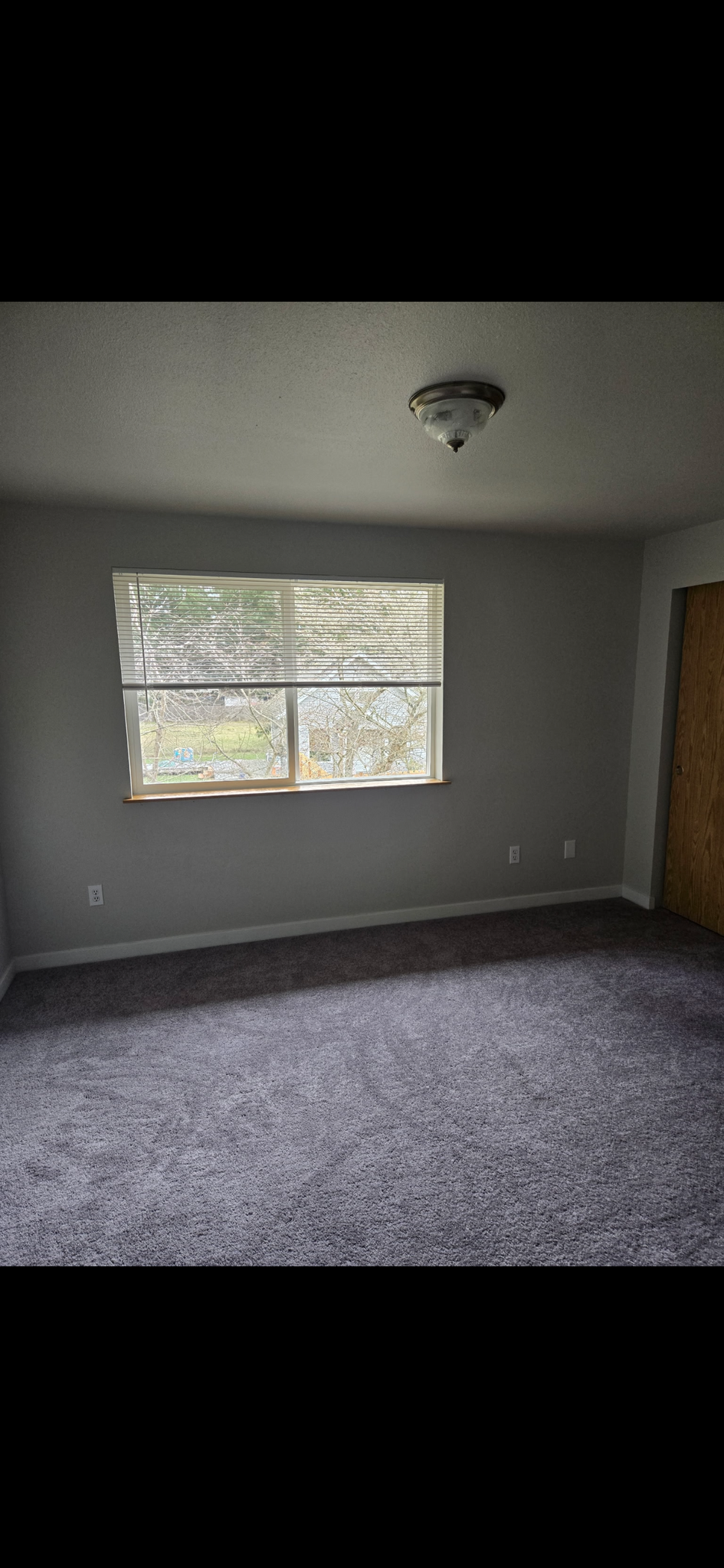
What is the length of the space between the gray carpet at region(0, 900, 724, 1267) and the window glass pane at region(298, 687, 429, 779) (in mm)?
966

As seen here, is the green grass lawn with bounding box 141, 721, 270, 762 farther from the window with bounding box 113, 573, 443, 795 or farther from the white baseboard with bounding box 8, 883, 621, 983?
the white baseboard with bounding box 8, 883, 621, 983

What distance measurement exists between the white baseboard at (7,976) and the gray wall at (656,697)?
3597mm

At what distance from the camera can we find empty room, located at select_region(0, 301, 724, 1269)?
1.63m

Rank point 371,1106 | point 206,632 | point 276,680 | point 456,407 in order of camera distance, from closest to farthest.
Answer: point 456,407, point 371,1106, point 206,632, point 276,680

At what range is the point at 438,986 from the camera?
3025mm

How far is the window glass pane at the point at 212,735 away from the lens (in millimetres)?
3252

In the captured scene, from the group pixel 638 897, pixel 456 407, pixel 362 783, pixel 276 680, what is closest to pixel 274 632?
pixel 276 680

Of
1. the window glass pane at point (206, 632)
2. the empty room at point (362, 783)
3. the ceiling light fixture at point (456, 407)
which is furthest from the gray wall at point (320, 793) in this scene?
the ceiling light fixture at point (456, 407)

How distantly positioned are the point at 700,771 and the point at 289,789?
7.66 feet

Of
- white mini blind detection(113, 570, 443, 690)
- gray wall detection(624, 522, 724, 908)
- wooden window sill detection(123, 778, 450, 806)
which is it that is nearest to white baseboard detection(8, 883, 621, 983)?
gray wall detection(624, 522, 724, 908)

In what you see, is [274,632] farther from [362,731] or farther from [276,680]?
[362,731]

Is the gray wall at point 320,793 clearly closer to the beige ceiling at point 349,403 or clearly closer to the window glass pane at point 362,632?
the window glass pane at point 362,632

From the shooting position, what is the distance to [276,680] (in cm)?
333
